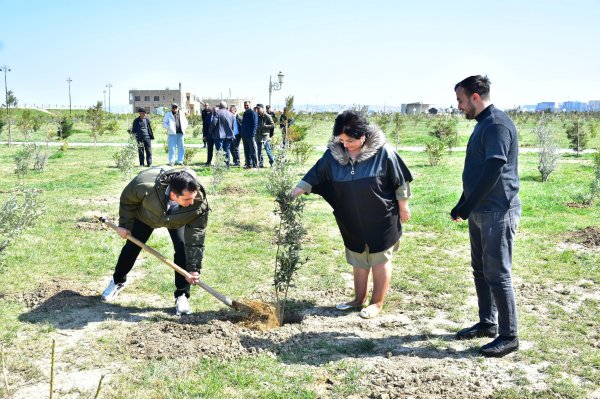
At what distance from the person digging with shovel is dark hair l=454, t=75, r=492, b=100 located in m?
2.09

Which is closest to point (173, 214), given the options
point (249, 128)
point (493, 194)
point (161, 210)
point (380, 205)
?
point (161, 210)

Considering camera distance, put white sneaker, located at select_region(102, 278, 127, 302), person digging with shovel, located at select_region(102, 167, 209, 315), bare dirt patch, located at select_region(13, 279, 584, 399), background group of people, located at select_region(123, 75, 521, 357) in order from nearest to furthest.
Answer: bare dirt patch, located at select_region(13, 279, 584, 399), background group of people, located at select_region(123, 75, 521, 357), person digging with shovel, located at select_region(102, 167, 209, 315), white sneaker, located at select_region(102, 278, 127, 302)

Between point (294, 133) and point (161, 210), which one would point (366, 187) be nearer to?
point (161, 210)

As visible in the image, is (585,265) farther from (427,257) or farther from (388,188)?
(388,188)

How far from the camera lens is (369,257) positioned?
450 centimetres

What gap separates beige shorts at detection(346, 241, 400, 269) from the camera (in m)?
4.42

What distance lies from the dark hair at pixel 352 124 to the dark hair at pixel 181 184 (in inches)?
47.0

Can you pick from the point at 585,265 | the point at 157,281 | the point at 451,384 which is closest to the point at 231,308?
the point at 157,281

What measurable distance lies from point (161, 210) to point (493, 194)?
2522 millimetres

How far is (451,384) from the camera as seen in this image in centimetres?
340

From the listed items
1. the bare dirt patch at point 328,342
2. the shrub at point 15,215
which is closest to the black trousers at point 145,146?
the shrub at point 15,215

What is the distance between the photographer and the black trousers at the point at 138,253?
14.9 ft

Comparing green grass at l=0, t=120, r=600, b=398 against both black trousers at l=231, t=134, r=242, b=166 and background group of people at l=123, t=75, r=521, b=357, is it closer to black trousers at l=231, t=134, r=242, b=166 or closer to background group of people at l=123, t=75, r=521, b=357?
Result: background group of people at l=123, t=75, r=521, b=357

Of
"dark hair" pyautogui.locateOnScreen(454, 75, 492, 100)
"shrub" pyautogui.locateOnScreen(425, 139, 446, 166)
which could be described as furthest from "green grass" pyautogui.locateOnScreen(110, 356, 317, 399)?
"shrub" pyautogui.locateOnScreen(425, 139, 446, 166)
